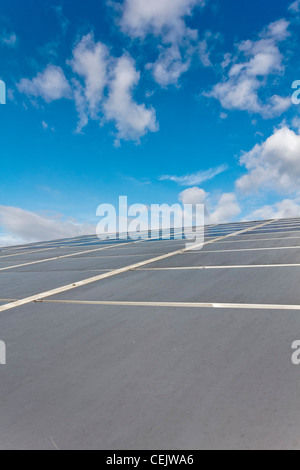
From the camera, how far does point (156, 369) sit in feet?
5.07

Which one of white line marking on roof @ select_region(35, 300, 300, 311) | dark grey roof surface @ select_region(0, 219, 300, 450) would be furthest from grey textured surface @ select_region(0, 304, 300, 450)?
white line marking on roof @ select_region(35, 300, 300, 311)

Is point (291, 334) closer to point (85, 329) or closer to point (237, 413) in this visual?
point (237, 413)

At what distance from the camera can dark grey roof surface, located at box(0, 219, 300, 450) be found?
109 cm

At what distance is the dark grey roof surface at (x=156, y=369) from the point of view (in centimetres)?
109

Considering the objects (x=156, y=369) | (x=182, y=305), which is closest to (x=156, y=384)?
(x=156, y=369)

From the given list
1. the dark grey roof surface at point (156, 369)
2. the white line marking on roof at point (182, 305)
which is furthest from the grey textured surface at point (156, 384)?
the white line marking on roof at point (182, 305)

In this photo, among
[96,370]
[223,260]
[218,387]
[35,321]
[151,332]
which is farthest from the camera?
[223,260]

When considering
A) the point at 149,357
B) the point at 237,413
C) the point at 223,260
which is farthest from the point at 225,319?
the point at 223,260

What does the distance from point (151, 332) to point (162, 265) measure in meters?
2.93

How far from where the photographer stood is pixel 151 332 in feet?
6.73
